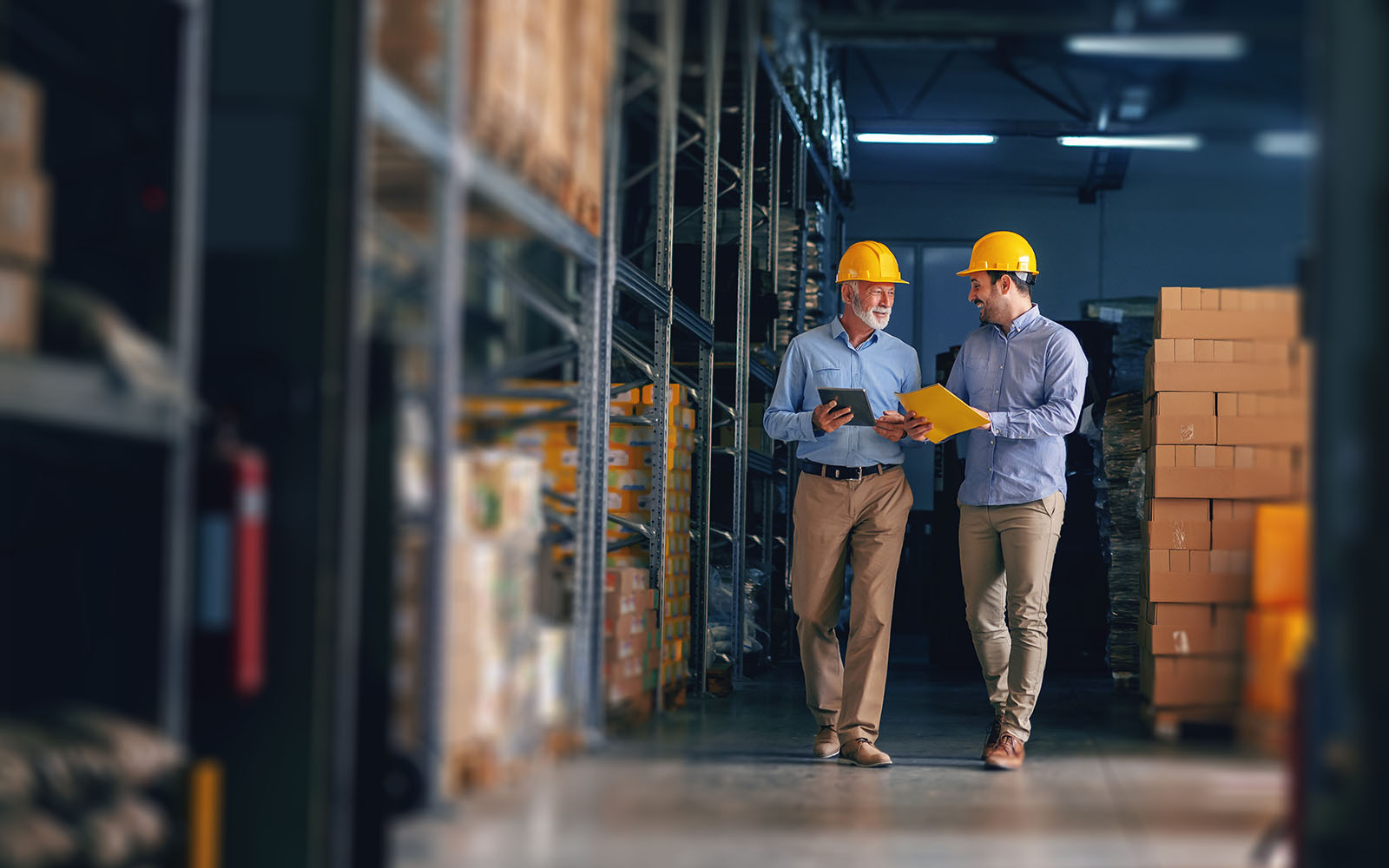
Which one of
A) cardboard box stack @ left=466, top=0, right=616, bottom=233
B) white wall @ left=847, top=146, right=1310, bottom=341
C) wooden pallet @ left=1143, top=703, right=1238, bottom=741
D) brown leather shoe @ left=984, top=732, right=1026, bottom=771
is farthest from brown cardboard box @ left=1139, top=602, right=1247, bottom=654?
white wall @ left=847, top=146, right=1310, bottom=341

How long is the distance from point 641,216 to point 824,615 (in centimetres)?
415

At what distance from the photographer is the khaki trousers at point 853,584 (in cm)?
646

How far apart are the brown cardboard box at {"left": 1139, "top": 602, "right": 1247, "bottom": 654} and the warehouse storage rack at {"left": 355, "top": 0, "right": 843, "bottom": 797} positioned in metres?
1.81

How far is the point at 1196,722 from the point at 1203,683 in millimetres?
182

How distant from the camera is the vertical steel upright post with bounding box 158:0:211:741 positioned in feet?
10.4

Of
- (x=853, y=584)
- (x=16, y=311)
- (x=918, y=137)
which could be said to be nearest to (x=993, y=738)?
(x=853, y=584)

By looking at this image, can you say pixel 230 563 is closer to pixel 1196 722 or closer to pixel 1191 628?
pixel 1196 722

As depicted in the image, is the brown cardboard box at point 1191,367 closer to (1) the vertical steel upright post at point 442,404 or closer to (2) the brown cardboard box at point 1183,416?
(2) the brown cardboard box at point 1183,416

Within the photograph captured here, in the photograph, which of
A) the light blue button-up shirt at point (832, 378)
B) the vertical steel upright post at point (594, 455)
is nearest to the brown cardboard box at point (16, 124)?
the vertical steel upright post at point (594, 455)

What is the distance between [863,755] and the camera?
6.34m

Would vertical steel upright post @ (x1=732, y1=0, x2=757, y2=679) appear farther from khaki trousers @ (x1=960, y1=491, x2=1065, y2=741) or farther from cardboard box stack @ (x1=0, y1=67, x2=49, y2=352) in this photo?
cardboard box stack @ (x1=0, y1=67, x2=49, y2=352)

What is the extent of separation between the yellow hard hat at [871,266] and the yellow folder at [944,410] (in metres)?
0.64

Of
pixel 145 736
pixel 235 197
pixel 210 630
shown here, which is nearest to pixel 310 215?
pixel 235 197

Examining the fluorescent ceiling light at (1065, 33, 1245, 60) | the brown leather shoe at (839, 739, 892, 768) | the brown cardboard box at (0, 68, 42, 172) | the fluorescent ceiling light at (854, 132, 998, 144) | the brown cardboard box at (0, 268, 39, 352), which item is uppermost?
the fluorescent ceiling light at (854, 132, 998, 144)
